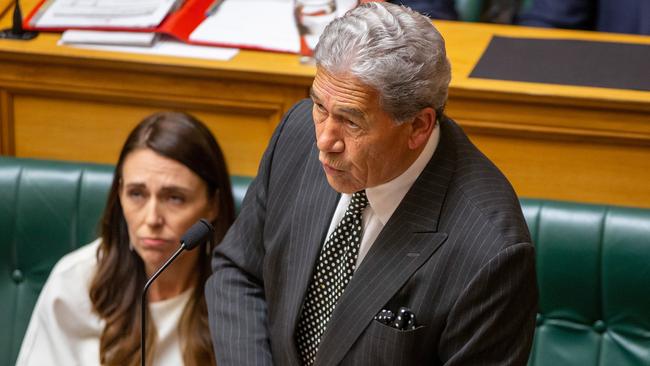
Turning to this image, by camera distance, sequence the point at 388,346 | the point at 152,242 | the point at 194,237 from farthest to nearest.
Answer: the point at 152,242
the point at 194,237
the point at 388,346

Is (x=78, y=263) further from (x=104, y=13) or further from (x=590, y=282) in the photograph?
(x=590, y=282)

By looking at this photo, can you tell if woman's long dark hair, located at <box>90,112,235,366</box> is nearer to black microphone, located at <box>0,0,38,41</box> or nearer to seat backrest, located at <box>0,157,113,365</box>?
seat backrest, located at <box>0,157,113,365</box>

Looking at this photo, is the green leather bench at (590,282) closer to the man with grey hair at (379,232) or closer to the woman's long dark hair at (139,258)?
the woman's long dark hair at (139,258)

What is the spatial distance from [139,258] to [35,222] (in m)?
0.39

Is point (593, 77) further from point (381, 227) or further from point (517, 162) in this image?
point (381, 227)

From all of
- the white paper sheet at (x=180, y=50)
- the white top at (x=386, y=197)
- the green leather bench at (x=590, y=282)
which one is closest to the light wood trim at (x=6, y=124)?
the white paper sheet at (x=180, y=50)

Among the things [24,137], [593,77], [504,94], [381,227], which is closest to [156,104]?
[24,137]

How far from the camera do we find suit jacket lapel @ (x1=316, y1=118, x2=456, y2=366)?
1838 millimetres

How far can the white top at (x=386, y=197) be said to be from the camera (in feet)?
6.15

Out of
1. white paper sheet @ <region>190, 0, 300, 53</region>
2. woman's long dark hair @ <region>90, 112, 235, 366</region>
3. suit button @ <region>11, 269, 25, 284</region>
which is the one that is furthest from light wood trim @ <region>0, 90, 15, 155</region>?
woman's long dark hair @ <region>90, 112, 235, 366</region>

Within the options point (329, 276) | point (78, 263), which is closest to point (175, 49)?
point (78, 263)

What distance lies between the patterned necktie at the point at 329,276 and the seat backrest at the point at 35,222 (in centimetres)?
111

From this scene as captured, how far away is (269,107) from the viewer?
123 inches

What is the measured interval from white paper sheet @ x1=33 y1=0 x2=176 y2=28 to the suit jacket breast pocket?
170cm
